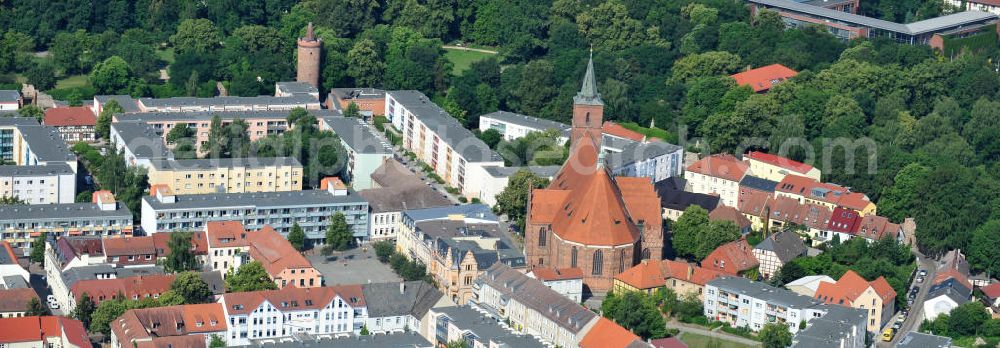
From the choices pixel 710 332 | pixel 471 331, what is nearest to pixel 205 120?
pixel 471 331

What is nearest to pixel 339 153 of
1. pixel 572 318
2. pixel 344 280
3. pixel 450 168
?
pixel 450 168

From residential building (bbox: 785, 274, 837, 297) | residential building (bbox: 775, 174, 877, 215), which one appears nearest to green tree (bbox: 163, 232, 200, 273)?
residential building (bbox: 785, 274, 837, 297)

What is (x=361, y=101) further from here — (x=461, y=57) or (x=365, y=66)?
(x=461, y=57)

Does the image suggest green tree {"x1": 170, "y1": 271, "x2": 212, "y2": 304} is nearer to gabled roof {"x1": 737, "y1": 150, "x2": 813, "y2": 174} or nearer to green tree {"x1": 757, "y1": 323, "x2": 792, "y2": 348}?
green tree {"x1": 757, "y1": 323, "x2": 792, "y2": 348}

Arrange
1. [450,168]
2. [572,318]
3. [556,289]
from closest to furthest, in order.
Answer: [572,318] → [556,289] → [450,168]

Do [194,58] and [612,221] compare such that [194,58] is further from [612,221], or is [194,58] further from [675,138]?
[612,221]
